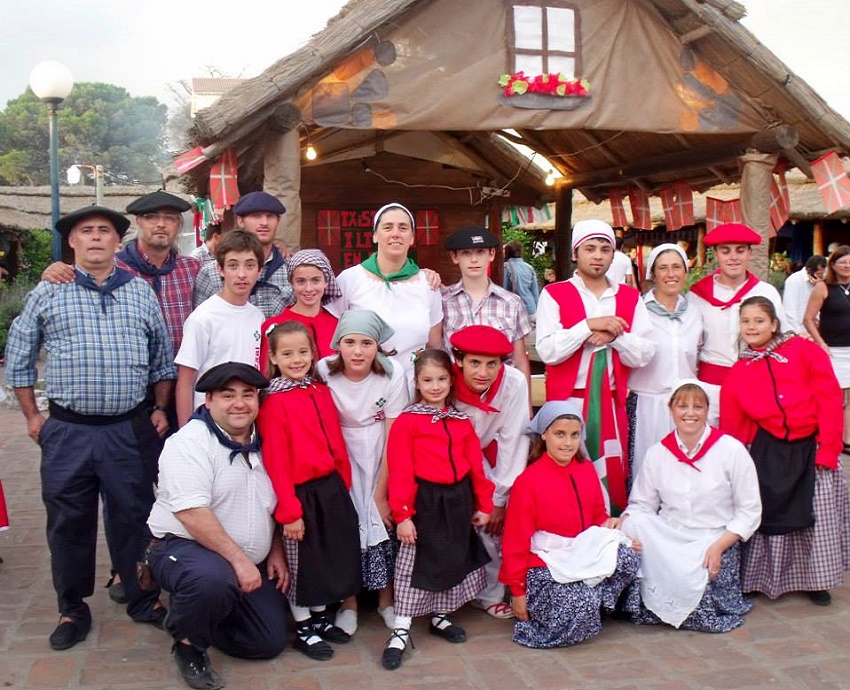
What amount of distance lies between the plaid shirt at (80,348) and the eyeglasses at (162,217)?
529mm

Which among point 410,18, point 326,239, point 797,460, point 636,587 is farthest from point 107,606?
point 326,239

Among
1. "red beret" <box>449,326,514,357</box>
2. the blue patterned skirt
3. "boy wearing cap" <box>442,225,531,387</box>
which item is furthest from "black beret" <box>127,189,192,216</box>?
the blue patterned skirt

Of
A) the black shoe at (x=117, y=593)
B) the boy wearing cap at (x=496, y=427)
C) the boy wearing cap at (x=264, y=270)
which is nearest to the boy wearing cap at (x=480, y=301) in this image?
the boy wearing cap at (x=496, y=427)

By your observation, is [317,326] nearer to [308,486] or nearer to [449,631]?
[308,486]

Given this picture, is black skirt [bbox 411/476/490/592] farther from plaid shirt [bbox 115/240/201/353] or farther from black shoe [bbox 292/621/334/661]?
plaid shirt [bbox 115/240/201/353]

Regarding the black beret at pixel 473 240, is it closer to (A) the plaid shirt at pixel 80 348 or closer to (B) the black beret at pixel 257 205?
(B) the black beret at pixel 257 205

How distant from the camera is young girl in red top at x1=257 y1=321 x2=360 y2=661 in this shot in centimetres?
378

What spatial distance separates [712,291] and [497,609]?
2091mm

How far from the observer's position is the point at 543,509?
4020 mm

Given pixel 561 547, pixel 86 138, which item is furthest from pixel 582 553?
pixel 86 138

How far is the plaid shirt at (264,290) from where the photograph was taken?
446cm

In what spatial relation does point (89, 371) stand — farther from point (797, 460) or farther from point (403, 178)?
point (403, 178)

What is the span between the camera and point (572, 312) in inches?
179

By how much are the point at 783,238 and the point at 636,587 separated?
1456 centimetres
